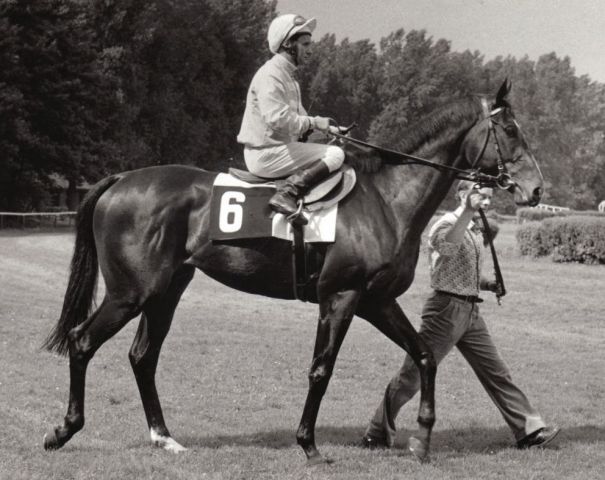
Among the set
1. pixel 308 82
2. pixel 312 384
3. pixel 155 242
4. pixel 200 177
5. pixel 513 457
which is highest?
pixel 308 82

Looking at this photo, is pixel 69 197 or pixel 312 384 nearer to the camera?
pixel 312 384

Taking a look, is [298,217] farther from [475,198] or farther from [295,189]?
[475,198]

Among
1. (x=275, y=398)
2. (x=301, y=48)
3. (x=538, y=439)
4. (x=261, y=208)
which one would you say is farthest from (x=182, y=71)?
(x=538, y=439)

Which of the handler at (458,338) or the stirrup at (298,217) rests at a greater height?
the stirrup at (298,217)

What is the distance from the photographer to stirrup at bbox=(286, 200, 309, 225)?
560 centimetres

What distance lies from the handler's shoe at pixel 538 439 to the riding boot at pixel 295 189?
247 cm

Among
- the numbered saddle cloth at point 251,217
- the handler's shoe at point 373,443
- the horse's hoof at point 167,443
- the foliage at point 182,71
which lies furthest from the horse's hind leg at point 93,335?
the foliage at point 182,71

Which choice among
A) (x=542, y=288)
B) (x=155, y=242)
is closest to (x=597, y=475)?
(x=155, y=242)

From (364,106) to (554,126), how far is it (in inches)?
706

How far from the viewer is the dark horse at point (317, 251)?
5.69 m

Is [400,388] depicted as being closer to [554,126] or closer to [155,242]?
[155,242]

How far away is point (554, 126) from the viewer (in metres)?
75.7

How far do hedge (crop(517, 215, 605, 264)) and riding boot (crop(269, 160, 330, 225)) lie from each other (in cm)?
1477

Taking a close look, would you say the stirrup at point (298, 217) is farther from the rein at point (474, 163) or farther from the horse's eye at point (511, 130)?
the horse's eye at point (511, 130)
